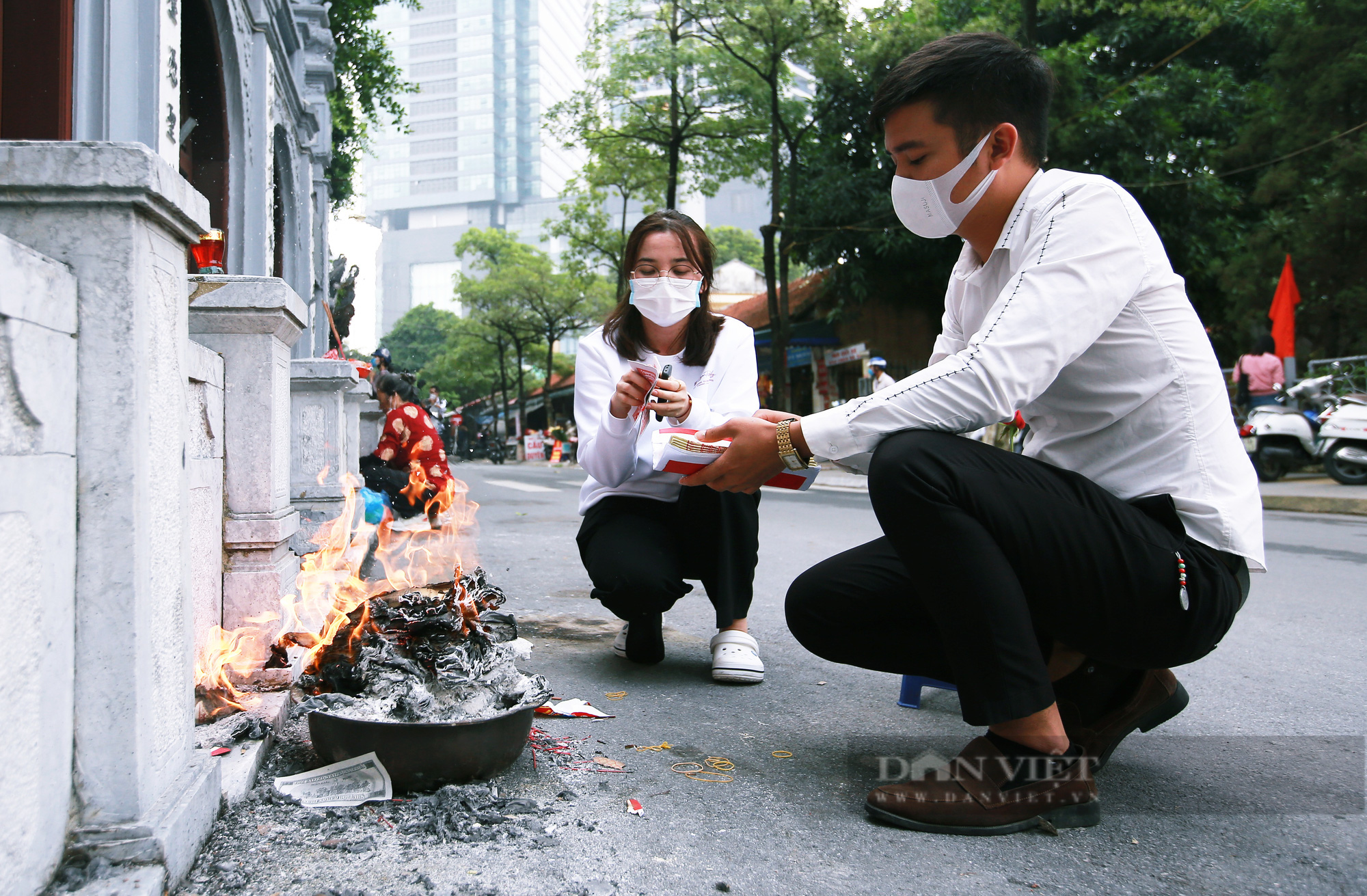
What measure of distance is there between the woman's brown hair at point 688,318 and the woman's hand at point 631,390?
0.48 meters

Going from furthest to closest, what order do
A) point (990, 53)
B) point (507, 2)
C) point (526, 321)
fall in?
point (507, 2)
point (526, 321)
point (990, 53)

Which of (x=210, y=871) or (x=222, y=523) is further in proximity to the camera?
(x=222, y=523)

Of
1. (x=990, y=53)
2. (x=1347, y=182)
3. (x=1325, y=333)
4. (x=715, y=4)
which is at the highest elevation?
(x=715, y=4)

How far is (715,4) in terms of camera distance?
60.0 feet

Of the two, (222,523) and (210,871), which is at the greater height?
(222,523)

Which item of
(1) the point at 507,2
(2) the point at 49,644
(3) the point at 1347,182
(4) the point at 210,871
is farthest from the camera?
(1) the point at 507,2

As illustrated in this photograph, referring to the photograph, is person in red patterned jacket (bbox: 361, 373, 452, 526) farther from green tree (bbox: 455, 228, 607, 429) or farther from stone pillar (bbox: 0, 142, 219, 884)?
green tree (bbox: 455, 228, 607, 429)

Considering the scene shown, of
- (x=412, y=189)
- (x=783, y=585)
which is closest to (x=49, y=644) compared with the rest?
(x=783, y=585)

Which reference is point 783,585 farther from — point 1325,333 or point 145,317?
point 1325,333

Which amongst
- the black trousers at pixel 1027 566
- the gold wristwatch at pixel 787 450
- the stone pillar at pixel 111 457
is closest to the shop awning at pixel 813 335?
the gold wristwatch at pixel 787 450

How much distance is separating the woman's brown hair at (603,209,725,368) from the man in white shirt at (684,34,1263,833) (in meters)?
1.09

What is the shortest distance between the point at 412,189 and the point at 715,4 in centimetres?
10970

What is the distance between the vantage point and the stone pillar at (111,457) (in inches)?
54.9

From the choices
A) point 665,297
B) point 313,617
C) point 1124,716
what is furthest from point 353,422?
point 1124,716
